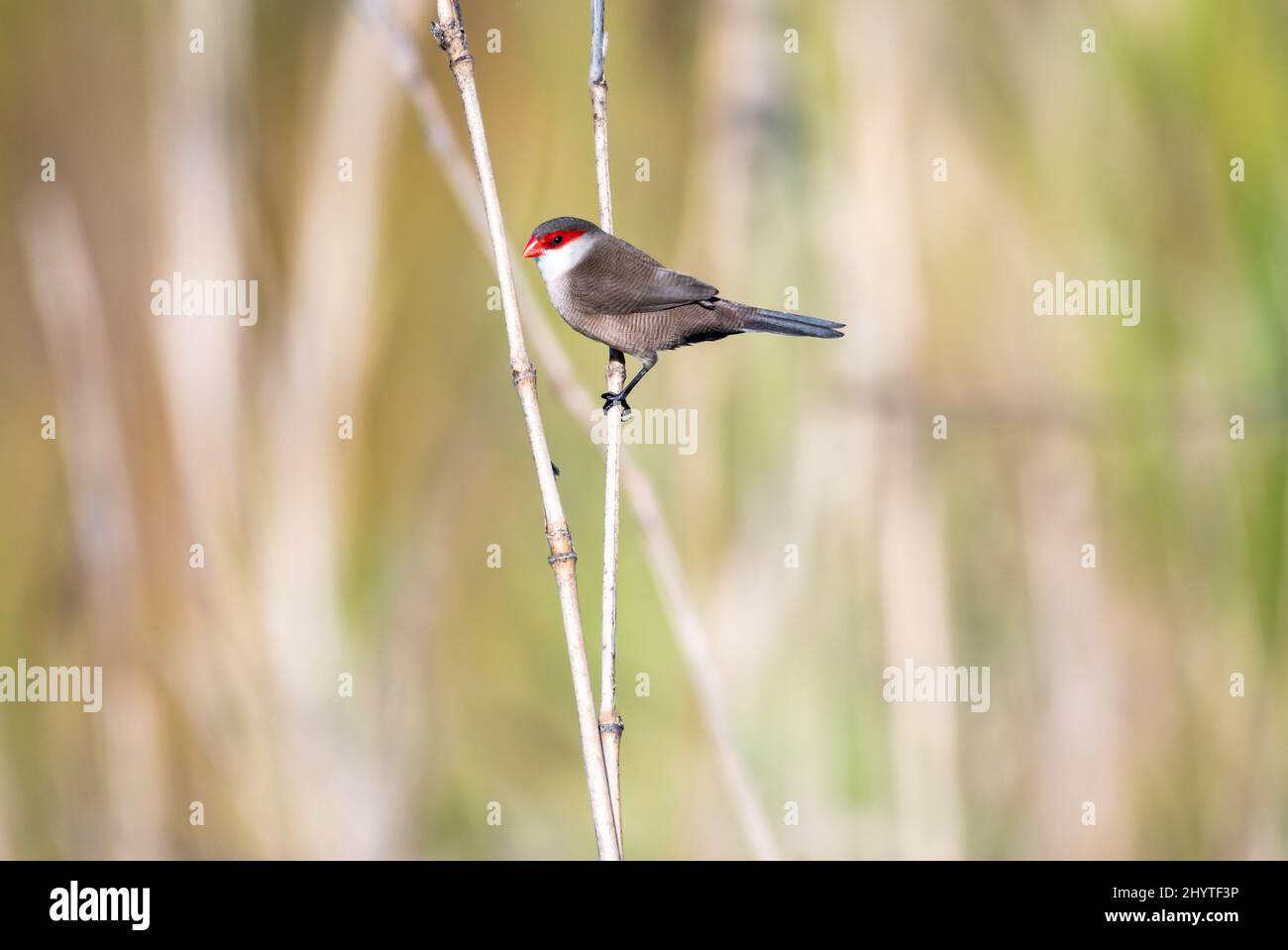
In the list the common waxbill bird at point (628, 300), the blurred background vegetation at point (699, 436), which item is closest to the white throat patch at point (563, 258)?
the common waxbill bird at point (628, 300)

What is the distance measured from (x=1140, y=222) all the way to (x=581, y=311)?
1.77 metres

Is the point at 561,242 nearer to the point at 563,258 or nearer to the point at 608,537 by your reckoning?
the point at 563,258

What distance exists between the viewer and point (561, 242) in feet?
6.82

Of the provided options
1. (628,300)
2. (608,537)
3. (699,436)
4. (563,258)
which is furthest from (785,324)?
(699,436)

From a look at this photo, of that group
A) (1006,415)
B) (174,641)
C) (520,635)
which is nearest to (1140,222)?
(1006,415)

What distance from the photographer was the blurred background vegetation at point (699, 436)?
9.18 feet

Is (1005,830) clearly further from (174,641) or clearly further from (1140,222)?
(174,641)

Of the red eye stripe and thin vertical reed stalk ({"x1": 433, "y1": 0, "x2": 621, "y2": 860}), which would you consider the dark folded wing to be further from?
thin vertical reed stalk ({"x1": 433, "y1": 0, "x2": 621, "y2": 860})

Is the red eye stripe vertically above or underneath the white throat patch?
above

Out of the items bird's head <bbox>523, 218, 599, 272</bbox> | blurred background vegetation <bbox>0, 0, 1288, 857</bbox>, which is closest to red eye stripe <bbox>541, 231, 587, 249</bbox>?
bird's head <bbox>523, 218, 599, 272</bbox>

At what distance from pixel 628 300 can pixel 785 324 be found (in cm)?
29

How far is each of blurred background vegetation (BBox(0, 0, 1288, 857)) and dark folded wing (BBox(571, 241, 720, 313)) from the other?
82 centimetres

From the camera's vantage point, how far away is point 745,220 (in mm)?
2904

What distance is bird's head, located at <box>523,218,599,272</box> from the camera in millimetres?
2035
